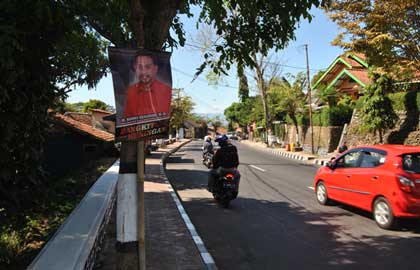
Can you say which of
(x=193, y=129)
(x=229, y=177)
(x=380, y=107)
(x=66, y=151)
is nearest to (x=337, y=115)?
(x=380, y=107)

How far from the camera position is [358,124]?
77.4ft

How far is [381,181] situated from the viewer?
7082 mm

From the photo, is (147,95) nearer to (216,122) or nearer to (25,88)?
(25,88)

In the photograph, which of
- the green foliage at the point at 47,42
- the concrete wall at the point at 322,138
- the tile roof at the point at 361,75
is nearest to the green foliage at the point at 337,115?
the concrete wall at the point at 322,138

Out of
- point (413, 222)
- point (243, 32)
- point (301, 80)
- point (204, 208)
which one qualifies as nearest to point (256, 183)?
point (204, 208)

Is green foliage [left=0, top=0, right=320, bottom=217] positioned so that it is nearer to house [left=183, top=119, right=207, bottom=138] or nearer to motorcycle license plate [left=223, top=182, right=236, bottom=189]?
motorcycle license plate [left=223, top=182, right=236, bottom=189]

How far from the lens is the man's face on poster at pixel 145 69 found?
10.1 ft

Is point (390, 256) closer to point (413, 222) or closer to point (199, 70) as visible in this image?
point (413, 222)

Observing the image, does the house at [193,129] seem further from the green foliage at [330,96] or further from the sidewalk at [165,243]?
the sidewalk at [165,243]

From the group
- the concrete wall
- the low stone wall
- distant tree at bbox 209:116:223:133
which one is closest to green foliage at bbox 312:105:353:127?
the concrete wall

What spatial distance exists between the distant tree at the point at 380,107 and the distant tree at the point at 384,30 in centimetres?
362

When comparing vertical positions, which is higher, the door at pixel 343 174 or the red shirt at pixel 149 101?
the red shirt at pixel 149 101

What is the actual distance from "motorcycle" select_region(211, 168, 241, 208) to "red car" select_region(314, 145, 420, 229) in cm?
234

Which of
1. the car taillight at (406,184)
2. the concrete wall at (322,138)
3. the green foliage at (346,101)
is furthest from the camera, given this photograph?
the green foliage at (346,101)
